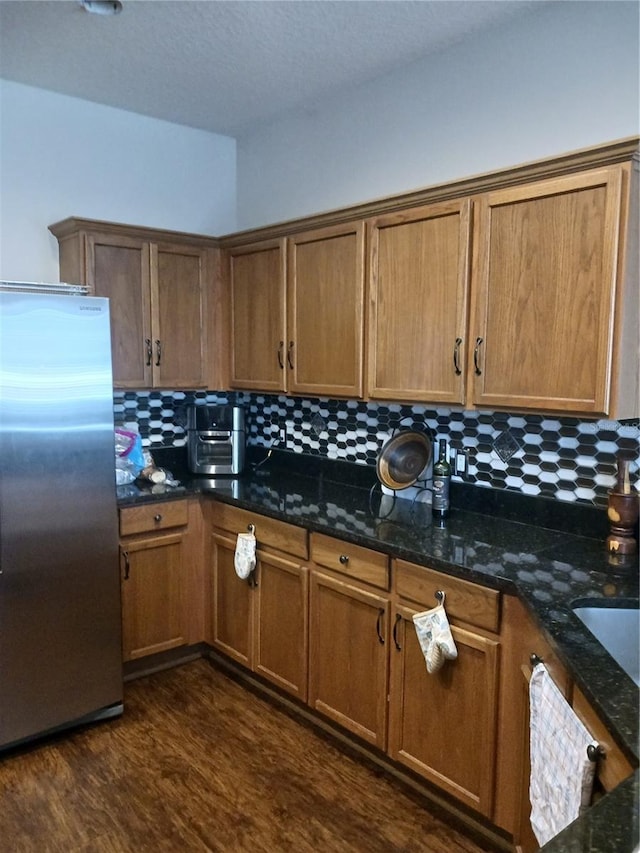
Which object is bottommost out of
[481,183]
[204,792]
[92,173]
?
[204,792]

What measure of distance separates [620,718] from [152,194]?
130 inches

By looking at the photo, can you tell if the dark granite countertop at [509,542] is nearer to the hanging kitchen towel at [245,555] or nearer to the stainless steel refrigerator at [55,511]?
the hanging kitchen towel at [245,555]

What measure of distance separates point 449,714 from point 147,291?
2.33 meters

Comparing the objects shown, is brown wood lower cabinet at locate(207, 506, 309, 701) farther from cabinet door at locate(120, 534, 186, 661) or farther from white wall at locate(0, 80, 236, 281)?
white wall at locate(0, 80, 236, 281)

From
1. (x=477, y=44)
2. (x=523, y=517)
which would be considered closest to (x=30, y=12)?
(x=477, y=44)

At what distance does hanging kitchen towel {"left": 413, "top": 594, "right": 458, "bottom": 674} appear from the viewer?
6.70 ft

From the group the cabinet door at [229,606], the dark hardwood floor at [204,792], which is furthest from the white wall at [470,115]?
the dark hardwood floor at [204,792]

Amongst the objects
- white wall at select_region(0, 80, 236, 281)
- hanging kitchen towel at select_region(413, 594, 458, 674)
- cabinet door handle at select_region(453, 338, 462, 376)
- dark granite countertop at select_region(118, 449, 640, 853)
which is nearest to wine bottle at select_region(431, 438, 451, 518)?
dark granite countertop at select_region(118, 449, 640, 853)

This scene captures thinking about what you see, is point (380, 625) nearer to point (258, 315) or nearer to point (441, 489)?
point (441, 489)

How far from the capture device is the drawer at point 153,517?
9.66 feet

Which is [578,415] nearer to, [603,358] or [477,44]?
[603,358]

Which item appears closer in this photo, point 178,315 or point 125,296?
point 125,296

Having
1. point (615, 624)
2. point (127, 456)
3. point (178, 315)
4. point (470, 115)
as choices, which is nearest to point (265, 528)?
point (127, 456)

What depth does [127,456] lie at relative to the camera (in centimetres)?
325
